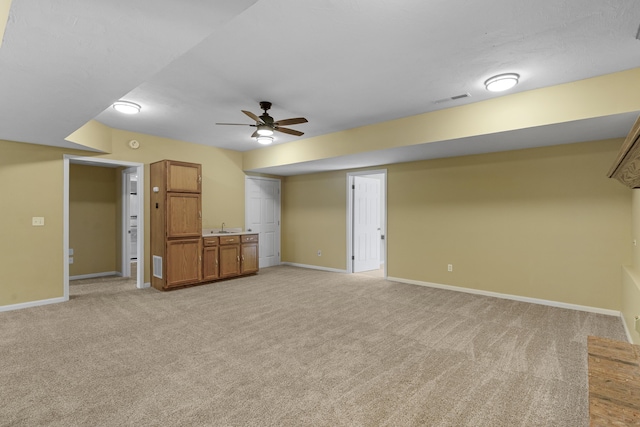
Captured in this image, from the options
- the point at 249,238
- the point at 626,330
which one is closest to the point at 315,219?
the point at 249,238

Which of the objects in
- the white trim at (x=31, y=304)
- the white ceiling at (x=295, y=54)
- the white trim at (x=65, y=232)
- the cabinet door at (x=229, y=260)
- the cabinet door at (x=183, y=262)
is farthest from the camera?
the cabinet door at (x=229, y=260)

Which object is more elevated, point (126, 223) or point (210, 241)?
point (126, 223)

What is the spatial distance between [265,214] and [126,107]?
4.05 m

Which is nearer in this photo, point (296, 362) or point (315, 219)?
point (296, 362)

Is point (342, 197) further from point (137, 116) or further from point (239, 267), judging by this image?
point (137, 116)

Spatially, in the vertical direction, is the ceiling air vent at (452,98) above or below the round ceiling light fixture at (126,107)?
above

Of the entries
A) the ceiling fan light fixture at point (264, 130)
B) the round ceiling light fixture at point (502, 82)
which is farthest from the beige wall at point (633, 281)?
the ceiling fan light fixture at point (264, 130)

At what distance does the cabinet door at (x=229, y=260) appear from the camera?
586 centimetres

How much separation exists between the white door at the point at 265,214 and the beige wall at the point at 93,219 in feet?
8.87

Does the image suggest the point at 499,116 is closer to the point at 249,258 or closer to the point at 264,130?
the point at 264,130

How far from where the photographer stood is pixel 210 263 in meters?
5.68

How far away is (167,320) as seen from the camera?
375 centimetres

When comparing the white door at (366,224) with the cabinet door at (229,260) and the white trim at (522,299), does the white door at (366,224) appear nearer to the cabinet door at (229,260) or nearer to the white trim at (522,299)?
the white trim at (522,299)

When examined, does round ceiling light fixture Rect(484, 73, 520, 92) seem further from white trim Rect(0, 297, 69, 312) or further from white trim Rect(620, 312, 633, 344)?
white trim Rect(0, 297, 69, 312)
